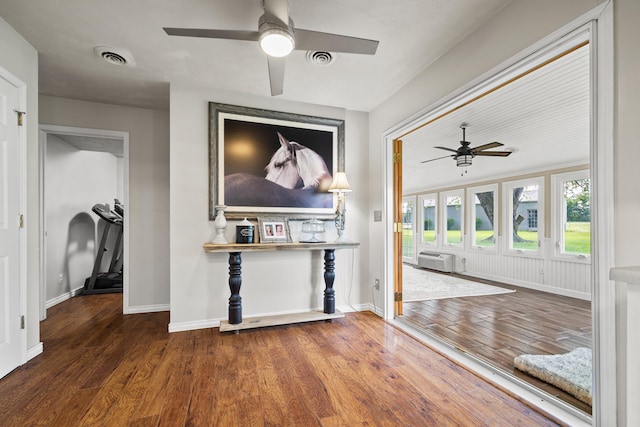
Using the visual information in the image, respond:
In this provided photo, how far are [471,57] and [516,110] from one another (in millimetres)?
1574

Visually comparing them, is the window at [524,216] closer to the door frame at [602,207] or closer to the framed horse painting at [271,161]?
the framed horse painting at [271,161]

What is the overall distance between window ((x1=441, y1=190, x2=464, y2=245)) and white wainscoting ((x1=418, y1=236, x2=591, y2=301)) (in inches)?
13.2

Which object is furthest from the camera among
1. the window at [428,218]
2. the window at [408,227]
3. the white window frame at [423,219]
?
the window at [408,227]

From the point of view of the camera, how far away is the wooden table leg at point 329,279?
3.20 m

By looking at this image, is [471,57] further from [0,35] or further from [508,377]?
[0,35]

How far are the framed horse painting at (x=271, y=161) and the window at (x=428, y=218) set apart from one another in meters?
5.23

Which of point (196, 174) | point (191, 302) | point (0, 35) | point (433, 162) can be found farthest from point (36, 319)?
point (433, 162)

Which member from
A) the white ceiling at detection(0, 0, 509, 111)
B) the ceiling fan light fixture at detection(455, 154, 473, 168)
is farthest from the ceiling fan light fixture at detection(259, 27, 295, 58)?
the ceiling fan light fixture at detection(455, 154, 473, 168)

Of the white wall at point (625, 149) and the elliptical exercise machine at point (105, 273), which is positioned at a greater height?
the white wall at point (625, 149)

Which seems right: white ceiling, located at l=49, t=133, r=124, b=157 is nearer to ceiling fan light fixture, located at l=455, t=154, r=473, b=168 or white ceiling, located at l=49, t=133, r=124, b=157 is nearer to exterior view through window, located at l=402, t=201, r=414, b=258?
ceiling fan light fixture, located at l=455, t=154, r=473, b=168

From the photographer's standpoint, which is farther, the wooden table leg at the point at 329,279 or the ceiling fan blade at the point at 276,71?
the wooden table leg at the point at 329,279

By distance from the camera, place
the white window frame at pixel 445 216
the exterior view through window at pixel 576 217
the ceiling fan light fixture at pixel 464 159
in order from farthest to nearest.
Result: the white window frame at pixel 445 216 < the exterior view through window at pixel 576 217 < the ceiling fan light fixture at pixel 464 159

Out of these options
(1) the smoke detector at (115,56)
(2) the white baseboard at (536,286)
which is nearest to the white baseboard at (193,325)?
(1) the smoke detector at (115,56)

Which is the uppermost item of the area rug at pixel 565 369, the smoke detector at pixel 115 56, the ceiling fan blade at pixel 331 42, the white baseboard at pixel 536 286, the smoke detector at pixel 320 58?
the smoke detector at pixel 115 56
